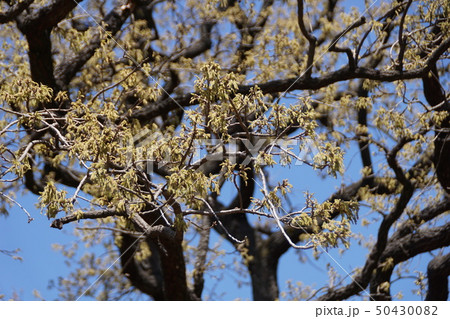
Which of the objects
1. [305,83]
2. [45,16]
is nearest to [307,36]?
[305,83]

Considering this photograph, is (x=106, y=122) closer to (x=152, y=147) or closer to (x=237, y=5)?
(x=152, y=147)

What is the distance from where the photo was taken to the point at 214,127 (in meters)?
4.27

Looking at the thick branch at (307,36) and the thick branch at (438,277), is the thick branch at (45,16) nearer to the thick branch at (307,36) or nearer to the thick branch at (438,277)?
the thick branch at (307,36)

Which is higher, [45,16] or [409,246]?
[45,16]

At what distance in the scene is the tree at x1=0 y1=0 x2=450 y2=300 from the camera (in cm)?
423

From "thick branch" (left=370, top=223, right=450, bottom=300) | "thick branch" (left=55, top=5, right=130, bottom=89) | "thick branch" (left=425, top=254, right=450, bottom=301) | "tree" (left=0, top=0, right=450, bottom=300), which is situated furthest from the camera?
"thick branch" (left=425, top=254, right=450, bottom=301)

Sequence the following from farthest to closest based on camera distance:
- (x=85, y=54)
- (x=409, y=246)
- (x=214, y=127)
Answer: (x=409, y=246), (x=85, y=54), (x=214, y=127)

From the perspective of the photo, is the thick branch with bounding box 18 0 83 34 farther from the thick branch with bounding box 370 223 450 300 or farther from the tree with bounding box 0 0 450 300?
the thick branch with bounding box 370 223 450 300

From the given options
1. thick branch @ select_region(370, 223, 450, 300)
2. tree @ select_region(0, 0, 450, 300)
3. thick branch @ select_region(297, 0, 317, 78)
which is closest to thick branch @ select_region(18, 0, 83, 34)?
tree @ select_region(0, 0, 450, 300)

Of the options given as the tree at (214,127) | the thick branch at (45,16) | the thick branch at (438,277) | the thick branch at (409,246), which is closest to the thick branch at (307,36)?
the tree at (214,127)

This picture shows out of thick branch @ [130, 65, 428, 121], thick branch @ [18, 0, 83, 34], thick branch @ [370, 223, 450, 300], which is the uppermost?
thick branch @ [18, 0, 83, 34]

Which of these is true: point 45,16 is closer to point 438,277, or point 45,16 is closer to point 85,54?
point 85,54

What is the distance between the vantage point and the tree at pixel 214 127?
4.23 meters

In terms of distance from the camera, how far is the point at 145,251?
8.26m
